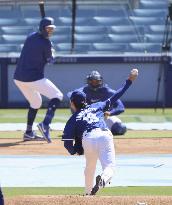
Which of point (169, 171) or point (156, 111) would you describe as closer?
point (169, 171)

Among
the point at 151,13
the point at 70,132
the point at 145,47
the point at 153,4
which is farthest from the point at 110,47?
the point at 70,132

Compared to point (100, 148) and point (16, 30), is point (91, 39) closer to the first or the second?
point (16, 30)

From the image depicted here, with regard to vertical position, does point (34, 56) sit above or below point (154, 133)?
above

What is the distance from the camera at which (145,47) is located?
23.2 metres

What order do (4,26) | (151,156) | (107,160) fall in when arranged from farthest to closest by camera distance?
1. (4,26)
2. (151,156)
3. (107,160)

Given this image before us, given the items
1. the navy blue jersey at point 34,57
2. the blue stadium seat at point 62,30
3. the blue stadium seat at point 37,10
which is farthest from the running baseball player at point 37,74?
the blue stadium seat at point 37,10

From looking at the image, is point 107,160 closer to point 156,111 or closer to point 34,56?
point 34,56

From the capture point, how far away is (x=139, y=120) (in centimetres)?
1772

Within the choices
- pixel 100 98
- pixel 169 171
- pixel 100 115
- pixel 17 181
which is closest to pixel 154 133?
pixel 100 98

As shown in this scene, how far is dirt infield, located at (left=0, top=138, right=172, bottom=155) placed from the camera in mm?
12430

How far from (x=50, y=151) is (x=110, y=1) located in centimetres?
1366

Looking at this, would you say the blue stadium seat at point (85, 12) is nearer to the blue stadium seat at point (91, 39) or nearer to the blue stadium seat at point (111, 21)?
the blue stadium seat at point (111, 21)

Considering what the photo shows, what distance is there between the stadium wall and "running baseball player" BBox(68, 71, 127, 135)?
6.82 metres

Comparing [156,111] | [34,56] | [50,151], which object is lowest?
[156,111]
